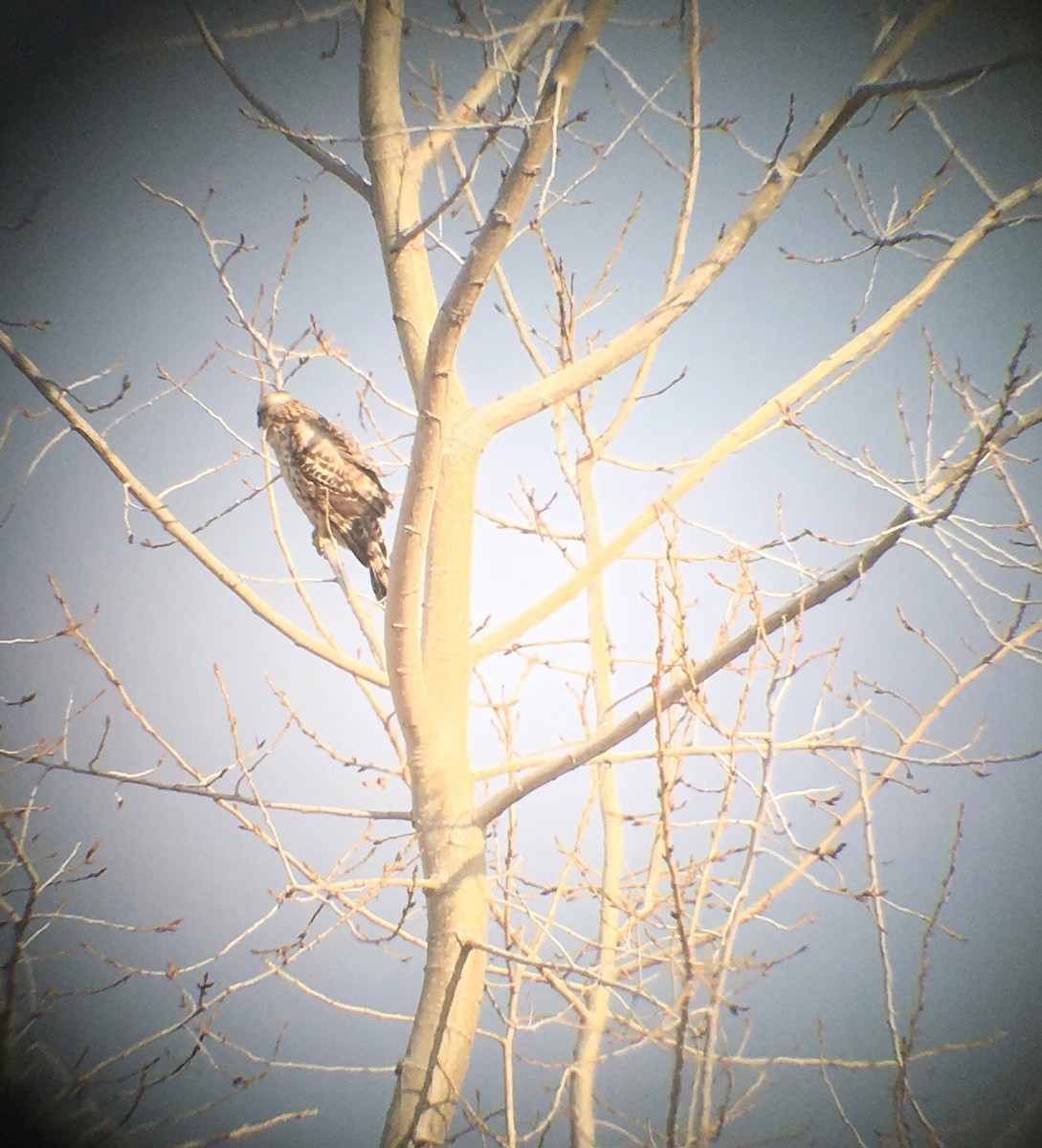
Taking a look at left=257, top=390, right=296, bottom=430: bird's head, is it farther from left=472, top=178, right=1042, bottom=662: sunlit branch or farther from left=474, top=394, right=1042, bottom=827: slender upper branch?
left=474, top=394, right=1042, bottom=827: slender upper branch

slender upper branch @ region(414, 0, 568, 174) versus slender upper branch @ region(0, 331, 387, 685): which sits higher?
slender upper branch @ region(414, 0, 568, 174)

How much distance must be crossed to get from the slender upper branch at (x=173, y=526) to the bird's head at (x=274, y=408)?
94 centimetres

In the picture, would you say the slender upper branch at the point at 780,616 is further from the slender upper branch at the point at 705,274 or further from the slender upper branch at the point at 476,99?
the slender upper branch at the point at 476,99

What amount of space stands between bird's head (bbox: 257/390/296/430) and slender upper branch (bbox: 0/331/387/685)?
0.94 metres

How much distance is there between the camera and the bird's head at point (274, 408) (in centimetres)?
277

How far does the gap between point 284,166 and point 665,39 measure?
115cm

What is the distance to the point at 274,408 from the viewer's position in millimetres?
2801

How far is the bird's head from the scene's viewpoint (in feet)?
9.09

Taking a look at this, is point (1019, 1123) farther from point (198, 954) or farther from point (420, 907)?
point (198, 954)

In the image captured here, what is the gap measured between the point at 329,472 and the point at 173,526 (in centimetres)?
108

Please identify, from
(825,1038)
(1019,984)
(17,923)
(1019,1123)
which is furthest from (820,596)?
(825,1038)

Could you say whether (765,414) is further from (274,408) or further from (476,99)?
(274,408)

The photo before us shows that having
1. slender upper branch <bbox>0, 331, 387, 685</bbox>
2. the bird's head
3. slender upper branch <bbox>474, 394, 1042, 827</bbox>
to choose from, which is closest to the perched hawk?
the bird's head

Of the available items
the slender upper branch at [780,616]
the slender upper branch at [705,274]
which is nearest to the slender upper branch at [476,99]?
the slender upper branch at [705,274]
